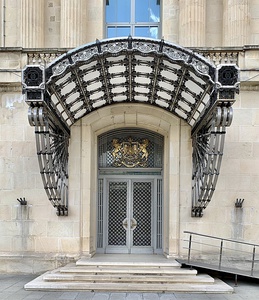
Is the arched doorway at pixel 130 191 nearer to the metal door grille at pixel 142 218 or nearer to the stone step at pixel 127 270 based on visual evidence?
the metal door grille at pixel 142 218

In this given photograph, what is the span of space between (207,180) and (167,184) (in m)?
→ 2.19

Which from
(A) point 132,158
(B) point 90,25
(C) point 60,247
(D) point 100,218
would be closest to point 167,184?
(A) point 132,158

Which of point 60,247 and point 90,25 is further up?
point 90,25

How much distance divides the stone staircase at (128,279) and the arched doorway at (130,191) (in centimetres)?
222

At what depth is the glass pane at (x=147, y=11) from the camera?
1376 centimetres

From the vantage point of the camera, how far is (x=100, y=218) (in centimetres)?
1305

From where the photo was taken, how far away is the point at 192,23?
12.6 meters

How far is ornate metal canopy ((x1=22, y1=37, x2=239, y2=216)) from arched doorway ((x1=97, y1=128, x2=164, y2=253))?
5.54 feet

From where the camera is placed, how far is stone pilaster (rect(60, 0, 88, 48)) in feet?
41.8

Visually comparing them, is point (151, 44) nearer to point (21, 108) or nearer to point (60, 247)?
point (21, 108)

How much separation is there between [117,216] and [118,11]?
23.4 ft

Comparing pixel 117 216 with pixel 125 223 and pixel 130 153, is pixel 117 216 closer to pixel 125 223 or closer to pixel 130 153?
pixel 125 223

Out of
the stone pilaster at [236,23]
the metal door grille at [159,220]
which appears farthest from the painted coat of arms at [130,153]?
the stone pilaster at [236,23]

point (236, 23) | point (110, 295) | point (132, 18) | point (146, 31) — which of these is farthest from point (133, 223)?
point (236, 23)
